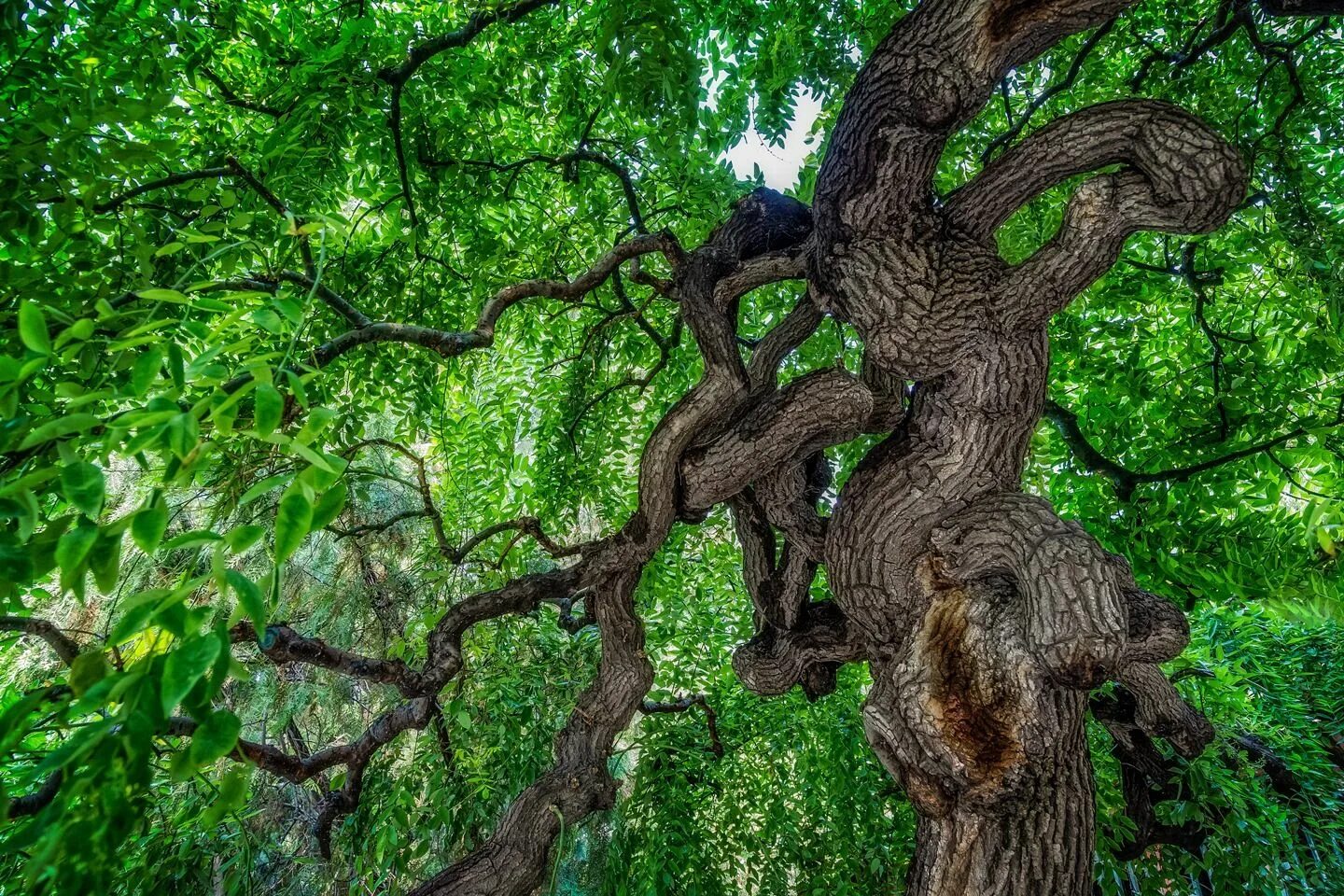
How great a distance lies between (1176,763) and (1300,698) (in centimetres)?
142

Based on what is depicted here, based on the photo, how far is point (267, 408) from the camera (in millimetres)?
560

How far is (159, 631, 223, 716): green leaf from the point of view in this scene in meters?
0.48

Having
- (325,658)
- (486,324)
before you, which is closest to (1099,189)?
(486,324)

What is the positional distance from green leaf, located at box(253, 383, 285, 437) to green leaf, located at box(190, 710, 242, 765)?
22 cm

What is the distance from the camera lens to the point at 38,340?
1.75 feet

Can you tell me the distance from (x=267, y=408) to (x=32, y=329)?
0.17m

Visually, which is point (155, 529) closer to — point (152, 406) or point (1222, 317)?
point (152, 406)

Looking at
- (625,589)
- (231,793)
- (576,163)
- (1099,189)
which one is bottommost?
(231,793)

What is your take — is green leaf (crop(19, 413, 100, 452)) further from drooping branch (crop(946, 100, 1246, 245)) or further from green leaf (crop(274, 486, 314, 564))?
drooping branch (crop(946, 100, 1246, 245))

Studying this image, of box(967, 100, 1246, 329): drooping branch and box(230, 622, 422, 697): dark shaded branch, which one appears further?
box(230, 622, 422, 697): dark shaded branch

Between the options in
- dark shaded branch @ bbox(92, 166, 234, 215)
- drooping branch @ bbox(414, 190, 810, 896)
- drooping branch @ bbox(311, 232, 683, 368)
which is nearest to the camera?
dark shaded branch @ bbox(92, 166, 234, 215)

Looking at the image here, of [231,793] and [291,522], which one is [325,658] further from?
[291,522]

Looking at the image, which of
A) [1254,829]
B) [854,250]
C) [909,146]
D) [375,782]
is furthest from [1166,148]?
[375,782]

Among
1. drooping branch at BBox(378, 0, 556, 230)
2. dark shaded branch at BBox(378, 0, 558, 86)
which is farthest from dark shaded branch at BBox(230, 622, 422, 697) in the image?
dark shaded branch at BBox(378, 0, 558, 86)
